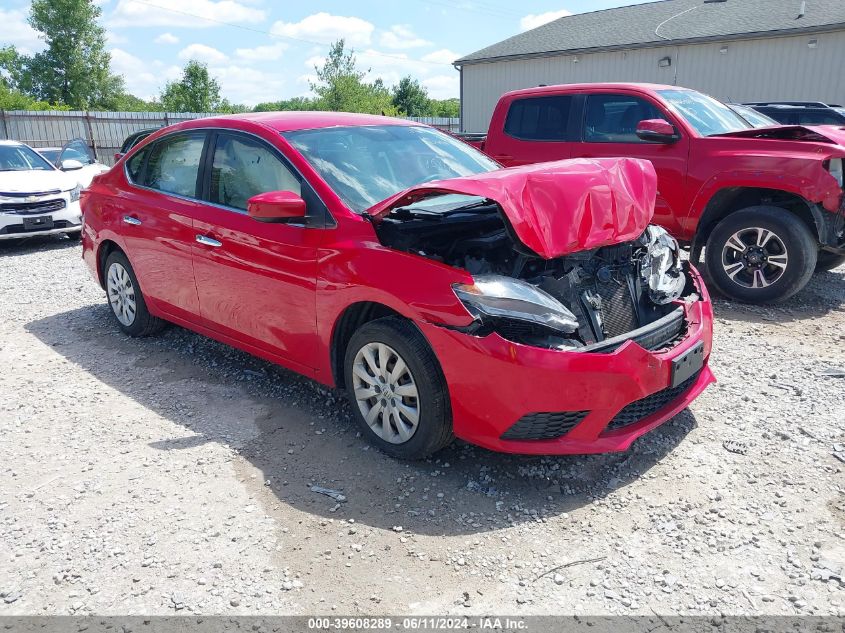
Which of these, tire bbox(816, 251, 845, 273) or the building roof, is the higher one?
the building roof

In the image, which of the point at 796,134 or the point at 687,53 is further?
the point at 687,53

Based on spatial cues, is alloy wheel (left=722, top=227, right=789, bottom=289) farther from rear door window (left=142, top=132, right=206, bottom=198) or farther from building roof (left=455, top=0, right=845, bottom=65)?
building roof (left=455, top=0, right=845, bottom=65)

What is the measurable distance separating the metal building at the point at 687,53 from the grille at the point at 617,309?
18160 millimetres

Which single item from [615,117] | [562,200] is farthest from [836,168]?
[562,200]

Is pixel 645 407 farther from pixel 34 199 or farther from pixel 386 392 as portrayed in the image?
pixel 34 199

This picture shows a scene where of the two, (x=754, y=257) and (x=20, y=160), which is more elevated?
(x=20, y=160)

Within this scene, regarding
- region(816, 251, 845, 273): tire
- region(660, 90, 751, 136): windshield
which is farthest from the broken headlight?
region(816, 251, 845, 273): tire

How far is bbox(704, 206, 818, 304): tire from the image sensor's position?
564 centimetres

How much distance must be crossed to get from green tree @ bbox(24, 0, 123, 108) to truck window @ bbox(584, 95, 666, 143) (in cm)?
5017

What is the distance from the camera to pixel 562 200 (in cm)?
319

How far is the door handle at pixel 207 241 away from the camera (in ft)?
13.7

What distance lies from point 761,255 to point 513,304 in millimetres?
3924

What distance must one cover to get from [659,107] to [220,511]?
222 inches

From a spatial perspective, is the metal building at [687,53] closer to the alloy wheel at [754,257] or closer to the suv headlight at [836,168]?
the suv headlight at [836,168]
